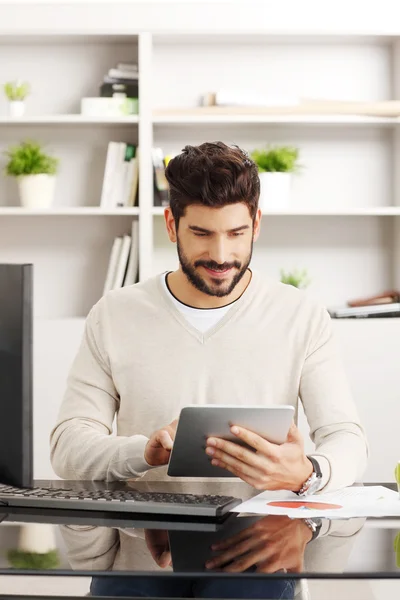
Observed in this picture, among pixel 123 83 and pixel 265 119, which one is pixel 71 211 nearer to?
pixel 123 83

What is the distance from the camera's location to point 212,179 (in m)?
2.00

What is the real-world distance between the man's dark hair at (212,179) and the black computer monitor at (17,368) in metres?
0.75

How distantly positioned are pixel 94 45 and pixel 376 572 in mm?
3177

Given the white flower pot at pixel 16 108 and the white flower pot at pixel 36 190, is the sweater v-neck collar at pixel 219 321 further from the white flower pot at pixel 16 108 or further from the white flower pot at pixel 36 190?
the white flower pot at pixel 16 108

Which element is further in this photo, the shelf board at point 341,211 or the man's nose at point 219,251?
the shelf board at point 341,211

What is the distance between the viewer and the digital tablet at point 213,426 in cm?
146

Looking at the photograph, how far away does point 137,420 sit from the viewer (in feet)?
6.87

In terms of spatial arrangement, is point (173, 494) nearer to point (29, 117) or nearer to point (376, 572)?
point (376, 572)

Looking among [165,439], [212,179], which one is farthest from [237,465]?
[212,179]

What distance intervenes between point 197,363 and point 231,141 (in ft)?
6.71

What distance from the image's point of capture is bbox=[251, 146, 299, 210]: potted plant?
12.3 ft

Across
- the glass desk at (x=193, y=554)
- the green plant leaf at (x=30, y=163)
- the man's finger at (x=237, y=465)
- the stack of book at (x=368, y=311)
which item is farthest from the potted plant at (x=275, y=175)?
the glass desk at (x=193, y=554)

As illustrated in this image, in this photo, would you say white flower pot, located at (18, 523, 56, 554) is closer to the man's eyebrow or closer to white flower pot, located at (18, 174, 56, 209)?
the man's eyebrow

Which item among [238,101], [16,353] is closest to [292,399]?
[16,353]
